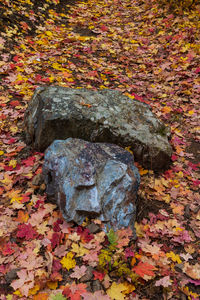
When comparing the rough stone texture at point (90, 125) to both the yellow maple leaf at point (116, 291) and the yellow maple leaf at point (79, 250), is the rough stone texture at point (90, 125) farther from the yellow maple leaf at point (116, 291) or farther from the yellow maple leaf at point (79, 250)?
the yellow maple leaf at point (116, 291)

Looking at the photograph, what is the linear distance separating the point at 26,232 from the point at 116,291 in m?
1.10

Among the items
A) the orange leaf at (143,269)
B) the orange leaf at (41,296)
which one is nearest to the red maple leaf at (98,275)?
the orange leaf at (143,269)

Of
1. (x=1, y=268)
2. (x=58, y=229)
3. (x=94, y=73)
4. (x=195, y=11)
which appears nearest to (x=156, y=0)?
(x=195, y=11)

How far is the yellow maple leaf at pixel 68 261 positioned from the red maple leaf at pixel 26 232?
1.39 ft

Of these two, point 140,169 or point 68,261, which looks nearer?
point 68,261

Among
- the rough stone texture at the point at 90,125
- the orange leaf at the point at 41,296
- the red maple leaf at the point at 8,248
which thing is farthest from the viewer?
the rough stone texture at the point at 90,125

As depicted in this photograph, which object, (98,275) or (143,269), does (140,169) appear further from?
(98,275)

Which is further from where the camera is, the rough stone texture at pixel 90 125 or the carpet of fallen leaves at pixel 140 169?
the rough stone texture at pixel 90 125

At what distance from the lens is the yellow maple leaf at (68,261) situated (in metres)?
2.37

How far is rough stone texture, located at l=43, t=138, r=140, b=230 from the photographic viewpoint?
2.68 m

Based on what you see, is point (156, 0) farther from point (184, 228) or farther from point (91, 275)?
point (91, 275)

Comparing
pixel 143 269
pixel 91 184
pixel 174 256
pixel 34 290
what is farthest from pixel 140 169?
pixel 34 290

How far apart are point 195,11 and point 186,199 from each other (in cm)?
665

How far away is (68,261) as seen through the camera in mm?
2402
